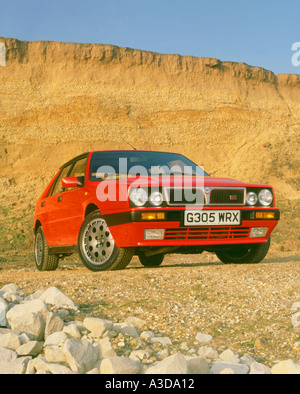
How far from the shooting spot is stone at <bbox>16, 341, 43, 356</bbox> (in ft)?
10.6

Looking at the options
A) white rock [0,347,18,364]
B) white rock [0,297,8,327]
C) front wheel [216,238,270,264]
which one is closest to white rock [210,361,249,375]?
white rock [0,347,18,364]

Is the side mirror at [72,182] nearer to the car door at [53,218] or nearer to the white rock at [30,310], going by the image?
the car door at [53,218]

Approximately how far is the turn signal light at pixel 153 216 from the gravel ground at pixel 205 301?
575mm

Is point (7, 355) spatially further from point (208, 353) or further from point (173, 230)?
point (173, 230)

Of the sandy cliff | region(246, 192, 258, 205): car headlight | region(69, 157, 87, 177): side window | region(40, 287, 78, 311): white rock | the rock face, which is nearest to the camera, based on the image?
the rock face

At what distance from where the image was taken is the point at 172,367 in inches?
112

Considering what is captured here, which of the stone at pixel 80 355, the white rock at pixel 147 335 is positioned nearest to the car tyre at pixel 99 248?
the white rock at pixel 147 335

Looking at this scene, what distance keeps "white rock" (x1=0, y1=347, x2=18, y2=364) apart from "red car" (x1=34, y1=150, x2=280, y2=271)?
241 cm

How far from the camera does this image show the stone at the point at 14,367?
2.99m

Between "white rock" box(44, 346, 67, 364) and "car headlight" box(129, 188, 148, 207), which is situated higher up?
"car headlight" box(129, 188, 148, 207)

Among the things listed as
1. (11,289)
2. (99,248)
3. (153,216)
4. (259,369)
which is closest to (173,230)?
(153,216)

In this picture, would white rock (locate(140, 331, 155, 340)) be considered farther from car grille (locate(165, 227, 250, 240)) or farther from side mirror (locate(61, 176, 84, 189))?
side mirror (locate(61, 176, 84, 189))

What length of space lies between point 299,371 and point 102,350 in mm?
1169
